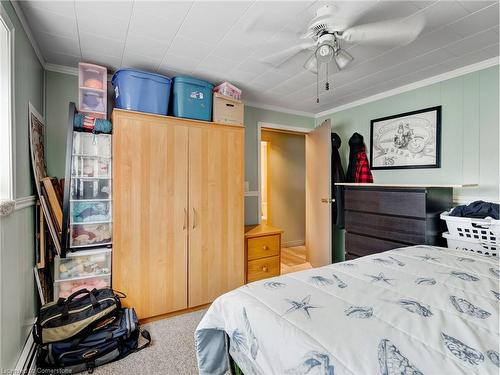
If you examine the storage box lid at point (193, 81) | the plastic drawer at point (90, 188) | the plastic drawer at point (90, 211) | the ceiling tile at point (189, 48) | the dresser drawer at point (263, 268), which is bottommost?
the dresser drawer at point (263, 268)

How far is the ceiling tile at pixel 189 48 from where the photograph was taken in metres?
1.88

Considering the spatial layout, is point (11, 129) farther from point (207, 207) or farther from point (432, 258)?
point (432, 258)

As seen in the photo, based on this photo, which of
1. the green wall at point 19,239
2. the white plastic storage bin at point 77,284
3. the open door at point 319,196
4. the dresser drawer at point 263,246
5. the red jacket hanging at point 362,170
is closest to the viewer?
the green wall at point 19,239

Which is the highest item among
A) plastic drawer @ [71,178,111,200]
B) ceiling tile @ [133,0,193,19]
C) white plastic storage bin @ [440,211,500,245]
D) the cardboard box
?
ceiling tile @ [133,0,193,19]

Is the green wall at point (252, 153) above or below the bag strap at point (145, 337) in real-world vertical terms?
above

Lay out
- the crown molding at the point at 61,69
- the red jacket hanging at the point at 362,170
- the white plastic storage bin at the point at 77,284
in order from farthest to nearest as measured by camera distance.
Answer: the red jacket hanging at the point at 362,170 < the crown molding at the point at 61,69 < the white plastic storage bin at the point at 77,284

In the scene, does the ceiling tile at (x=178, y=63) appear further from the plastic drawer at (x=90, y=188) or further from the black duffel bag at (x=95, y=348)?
the black duffel bag at (x=95, y=348)

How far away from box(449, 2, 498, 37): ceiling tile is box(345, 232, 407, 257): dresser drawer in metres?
1.72

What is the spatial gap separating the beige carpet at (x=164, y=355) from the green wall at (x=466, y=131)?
269 centimetres

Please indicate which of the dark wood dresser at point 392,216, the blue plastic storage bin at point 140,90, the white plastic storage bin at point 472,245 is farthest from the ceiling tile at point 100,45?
the white plastic storage bin at point 472,245

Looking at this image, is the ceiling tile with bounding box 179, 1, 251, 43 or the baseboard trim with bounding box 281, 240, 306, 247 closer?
the ceiling tile with bounding box 179, 1, 251, 43

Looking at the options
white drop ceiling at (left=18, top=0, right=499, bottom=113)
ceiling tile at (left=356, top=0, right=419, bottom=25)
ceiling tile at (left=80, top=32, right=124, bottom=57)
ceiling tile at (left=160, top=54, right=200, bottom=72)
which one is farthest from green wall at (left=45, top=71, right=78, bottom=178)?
ceiling tile at (left=356, top=0, right=419, bottom=25)

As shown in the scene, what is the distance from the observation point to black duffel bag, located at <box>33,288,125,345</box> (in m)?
1.61

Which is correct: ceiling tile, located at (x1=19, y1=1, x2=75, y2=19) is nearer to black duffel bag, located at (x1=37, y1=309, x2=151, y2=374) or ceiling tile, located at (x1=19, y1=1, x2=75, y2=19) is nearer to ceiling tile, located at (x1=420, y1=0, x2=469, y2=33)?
black duffel bag, located at (x1=37, y1=309, x2=151, y2=374)
